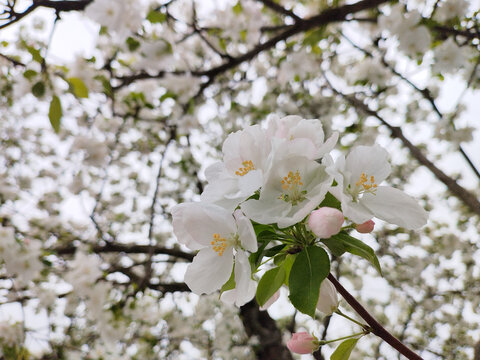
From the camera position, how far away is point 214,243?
610 millimetres

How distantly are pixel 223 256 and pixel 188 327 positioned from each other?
4297mm

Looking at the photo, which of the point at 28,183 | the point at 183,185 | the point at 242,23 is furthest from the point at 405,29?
the point at 28,183

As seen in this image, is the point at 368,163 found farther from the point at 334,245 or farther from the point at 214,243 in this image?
the point at 214,243

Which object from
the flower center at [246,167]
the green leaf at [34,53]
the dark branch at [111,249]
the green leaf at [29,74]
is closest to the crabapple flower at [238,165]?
the flower center at [246,167]

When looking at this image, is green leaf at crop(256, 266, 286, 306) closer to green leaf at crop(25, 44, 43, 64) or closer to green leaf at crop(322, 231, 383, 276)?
green leaf at crop(322, 231, 383, 276)

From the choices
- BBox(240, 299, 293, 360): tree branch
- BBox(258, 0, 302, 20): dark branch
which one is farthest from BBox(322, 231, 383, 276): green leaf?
BBox(240, 299, 293, 360): tree branch

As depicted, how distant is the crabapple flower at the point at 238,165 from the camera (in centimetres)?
59

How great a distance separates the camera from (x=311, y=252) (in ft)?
1.77

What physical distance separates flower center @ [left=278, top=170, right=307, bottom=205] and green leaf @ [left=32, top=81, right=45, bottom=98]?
146 cm

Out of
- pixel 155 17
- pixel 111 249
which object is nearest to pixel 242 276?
pixel 155 17

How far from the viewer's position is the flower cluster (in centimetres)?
55

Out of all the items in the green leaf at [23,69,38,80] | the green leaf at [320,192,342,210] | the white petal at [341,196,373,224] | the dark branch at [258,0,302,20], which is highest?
the dark branch at [258,0,302,20]

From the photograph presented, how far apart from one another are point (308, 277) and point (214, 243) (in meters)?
0.17

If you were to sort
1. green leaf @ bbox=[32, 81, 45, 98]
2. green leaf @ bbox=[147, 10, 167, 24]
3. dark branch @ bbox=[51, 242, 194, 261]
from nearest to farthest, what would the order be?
green leaf @ bbox=[32, 81, 45, 98] < green leaf @ bbox=[147, 10, 167, 24] < dark branch @ bbox=[51, 242, 194, 261]
